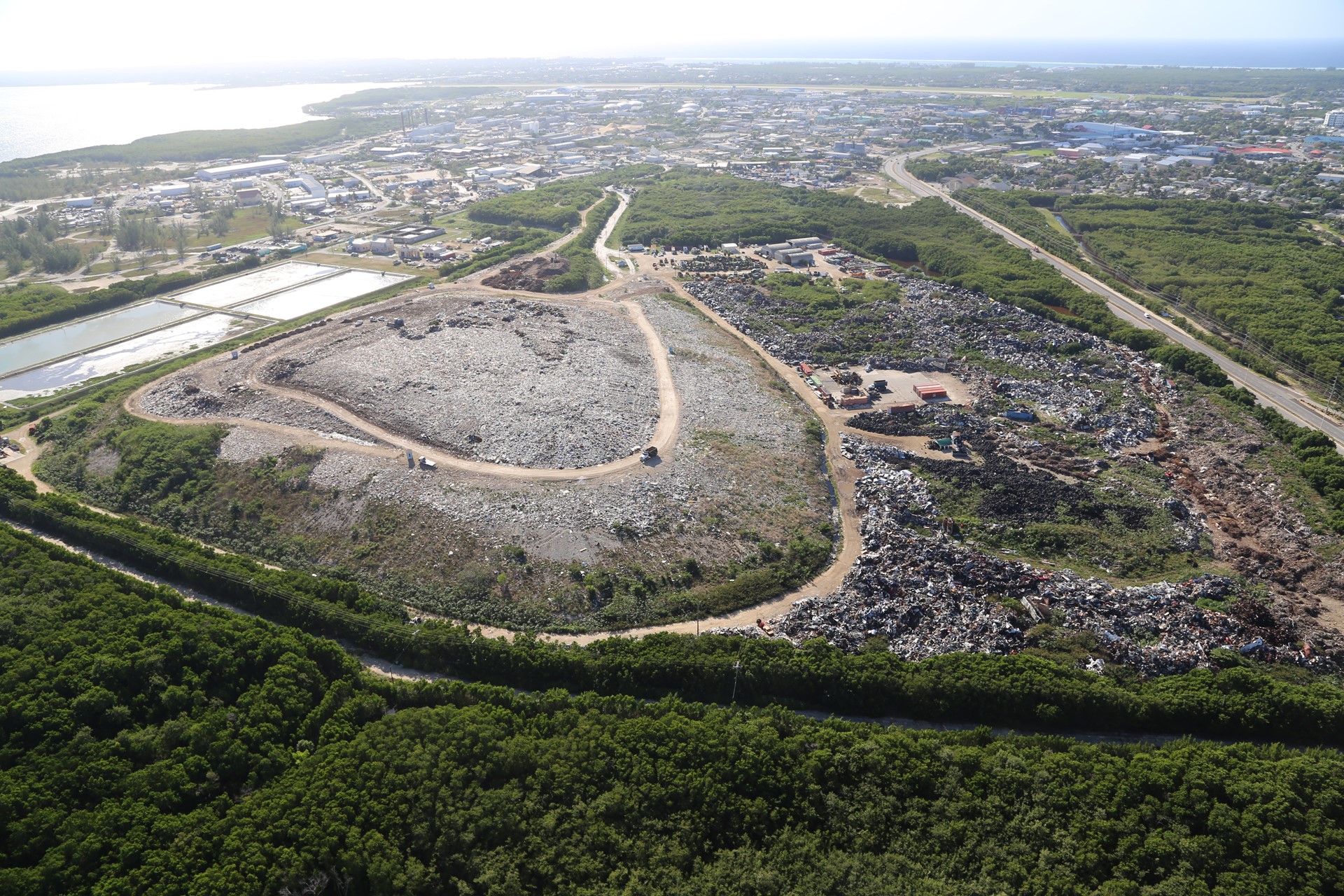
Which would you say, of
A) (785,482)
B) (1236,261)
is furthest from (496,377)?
(1236,261)

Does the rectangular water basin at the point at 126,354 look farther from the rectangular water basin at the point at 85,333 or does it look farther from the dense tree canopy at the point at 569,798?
the dense tree canopy at the point at 569,798

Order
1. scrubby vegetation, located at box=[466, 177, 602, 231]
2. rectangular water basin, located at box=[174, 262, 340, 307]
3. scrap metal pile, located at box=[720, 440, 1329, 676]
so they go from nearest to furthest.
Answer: scrap metal pile, located at box=[720, 440, 1329, 676] → rectangular water basin, located at box=[174, 262, 340, 307] → scrubby vegetation, located at box=[466, 177, 602, 231]

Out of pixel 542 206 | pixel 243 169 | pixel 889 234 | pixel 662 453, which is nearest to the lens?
pixel 662 453

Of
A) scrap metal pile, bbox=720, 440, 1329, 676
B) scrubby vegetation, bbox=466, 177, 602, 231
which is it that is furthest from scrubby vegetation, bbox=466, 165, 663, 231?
scrap metal pile, bbox=720, 440, 1329, 676

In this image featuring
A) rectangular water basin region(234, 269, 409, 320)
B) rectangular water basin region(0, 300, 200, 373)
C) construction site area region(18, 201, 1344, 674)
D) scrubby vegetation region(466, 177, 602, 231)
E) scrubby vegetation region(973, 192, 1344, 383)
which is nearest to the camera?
construction site area region(18, 201, 1344, 674)

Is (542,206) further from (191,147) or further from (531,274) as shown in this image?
(191,147)

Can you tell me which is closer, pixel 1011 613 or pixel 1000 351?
pixel 1011 613

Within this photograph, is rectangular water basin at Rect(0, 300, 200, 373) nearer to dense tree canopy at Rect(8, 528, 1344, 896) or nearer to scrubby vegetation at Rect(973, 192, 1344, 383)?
dense tree canopy at Rect(8, 528, 1344, 896)
